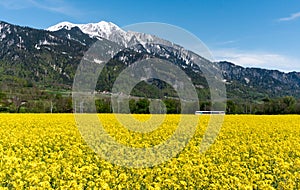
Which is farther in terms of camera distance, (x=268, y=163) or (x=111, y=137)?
(x=111, y=137)

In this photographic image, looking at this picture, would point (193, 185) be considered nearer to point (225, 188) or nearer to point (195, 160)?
point (225, 188)

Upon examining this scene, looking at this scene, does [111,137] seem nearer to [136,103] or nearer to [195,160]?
[195,160]

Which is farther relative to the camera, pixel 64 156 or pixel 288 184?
pixel 64 156

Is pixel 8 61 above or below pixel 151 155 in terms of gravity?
above

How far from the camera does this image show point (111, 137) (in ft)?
51.2

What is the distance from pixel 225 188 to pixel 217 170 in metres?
1.58

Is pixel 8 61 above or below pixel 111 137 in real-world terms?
above

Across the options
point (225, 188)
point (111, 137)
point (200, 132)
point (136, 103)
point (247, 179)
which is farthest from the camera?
point (136, 103)

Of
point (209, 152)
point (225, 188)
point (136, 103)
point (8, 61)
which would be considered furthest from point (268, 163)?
point (8, 61)

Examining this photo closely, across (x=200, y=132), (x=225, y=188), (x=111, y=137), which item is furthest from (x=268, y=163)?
(x=200, y=132)

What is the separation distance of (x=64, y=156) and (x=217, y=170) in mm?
5109

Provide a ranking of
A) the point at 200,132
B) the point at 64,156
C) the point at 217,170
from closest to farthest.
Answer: the point at 217,170 < the point at 64,156 < the point at 200,132

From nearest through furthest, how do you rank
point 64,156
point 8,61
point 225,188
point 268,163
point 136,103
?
point 225,188
point 268,163
point 64,156
point 136,103
point 8,61

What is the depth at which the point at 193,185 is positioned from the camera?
283 inches
